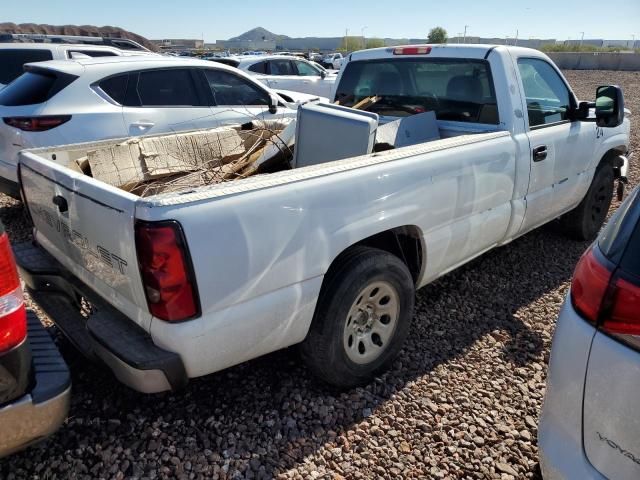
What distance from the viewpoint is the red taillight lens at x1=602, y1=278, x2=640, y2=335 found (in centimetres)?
151

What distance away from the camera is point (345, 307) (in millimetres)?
2639

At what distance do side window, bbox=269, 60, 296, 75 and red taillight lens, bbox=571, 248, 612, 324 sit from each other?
12.2 m

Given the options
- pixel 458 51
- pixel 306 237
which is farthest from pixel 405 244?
pixel 458 51

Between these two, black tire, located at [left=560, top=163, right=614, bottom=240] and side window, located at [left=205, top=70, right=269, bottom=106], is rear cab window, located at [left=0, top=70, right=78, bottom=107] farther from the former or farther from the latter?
black tire, located at [left=560, top=163, right=614, bottom=240]

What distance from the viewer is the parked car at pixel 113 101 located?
5.04m

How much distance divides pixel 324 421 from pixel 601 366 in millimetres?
1534

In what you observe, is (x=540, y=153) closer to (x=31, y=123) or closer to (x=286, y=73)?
(x=31, y=123)

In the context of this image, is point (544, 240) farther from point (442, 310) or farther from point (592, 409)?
point (592, 409)

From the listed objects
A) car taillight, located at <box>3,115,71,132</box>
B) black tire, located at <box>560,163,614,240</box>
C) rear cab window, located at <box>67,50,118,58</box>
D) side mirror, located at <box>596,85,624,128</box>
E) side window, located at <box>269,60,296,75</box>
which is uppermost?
rear cab window, located at <box>67,50,118,58</box>

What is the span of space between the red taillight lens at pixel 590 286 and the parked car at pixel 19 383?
6.22ft

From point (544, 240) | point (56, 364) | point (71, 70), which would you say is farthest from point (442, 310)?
point (71, 70)

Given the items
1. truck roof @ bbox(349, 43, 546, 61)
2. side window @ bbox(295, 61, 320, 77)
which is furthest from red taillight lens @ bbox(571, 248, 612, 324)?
side window @ bbox(295, 61, 320, 77)

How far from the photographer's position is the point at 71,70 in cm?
530

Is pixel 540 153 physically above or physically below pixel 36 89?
below
